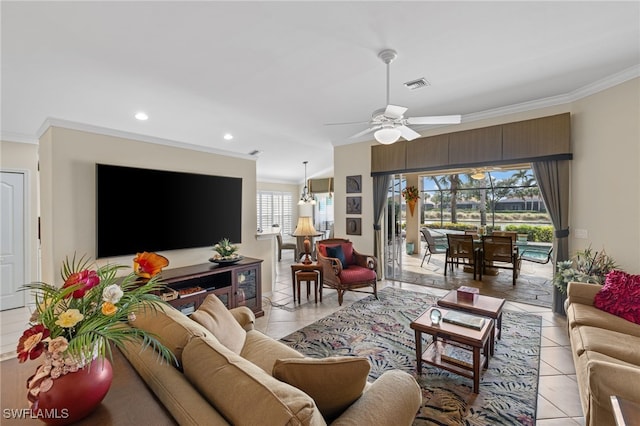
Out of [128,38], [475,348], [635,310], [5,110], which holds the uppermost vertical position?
[128,38]

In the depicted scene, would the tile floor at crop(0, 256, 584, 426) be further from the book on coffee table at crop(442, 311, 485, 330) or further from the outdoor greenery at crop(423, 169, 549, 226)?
the outdoor greenery at crop(423, 169, 549, 226)

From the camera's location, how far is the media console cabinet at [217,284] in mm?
3223

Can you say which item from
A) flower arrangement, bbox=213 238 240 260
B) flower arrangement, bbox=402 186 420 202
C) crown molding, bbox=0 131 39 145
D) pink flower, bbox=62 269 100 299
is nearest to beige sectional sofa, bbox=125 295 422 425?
pink flower, bbox=62 269 100 299

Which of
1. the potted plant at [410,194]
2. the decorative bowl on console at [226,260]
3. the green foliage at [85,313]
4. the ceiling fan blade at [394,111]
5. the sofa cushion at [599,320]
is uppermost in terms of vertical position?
the ceiling fan blade at [394,111]

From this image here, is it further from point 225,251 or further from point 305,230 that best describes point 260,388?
point 305,230

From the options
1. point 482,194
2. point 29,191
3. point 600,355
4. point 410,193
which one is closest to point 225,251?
point 29,191

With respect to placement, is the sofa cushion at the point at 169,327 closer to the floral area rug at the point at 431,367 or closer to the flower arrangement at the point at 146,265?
the flower arrangement at the point at 146,265

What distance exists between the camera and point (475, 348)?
7.19 ft

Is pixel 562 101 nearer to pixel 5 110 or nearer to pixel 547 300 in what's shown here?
pixel 547 300

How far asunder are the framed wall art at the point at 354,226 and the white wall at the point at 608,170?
128 inches

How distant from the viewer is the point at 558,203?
3.84 metres

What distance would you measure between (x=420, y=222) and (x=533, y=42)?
693cm

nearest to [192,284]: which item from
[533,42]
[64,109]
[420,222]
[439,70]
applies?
[64,109]

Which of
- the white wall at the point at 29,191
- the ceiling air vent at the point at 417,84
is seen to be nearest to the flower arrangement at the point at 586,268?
the ceiling air vent at the point at 417,84
